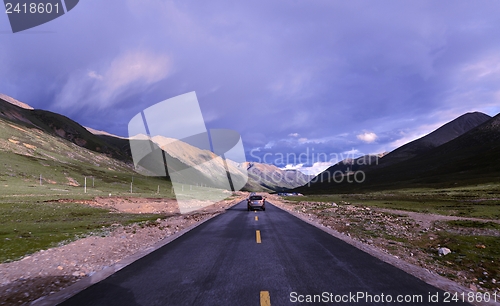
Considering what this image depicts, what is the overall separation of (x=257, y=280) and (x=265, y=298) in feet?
4.12

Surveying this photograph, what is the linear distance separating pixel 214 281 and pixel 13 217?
2814 cm

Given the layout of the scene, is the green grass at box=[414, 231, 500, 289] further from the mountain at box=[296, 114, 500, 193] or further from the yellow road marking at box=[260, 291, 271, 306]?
→ the mountain at box=[296, 114, 500, 193]

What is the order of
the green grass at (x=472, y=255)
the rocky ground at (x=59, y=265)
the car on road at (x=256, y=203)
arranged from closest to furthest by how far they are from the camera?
1. the rocky ground at (x=59, y=265)
2. the green grass at (x=472, y=255)
3. the car on road at (x=256, y=203)

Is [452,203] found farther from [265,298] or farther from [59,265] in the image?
[59,265]

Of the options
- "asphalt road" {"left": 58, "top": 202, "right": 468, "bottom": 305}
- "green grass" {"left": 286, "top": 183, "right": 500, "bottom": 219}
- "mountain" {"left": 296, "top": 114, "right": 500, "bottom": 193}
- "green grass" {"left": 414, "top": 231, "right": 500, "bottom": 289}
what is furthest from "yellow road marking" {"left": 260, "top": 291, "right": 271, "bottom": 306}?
"mountain" {"left": 296, "top": 114, "right": 500, "bottom": 193}

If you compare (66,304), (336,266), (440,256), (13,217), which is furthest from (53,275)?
(13,217)

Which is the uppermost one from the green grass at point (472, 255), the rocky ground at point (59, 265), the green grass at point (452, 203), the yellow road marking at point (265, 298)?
A: the yellow road marking at point (265, 298)

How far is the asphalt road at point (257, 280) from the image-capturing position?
5.93m

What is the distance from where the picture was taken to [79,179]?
9631 cm

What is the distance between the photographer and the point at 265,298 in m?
5.82

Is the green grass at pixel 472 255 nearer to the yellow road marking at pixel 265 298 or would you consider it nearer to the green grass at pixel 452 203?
the yellow road marking at pixel 265 298

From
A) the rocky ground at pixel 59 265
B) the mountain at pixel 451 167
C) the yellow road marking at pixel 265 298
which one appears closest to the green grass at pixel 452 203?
the yellow road marking at pixel 265 298

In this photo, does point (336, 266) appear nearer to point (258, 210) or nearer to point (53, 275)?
point (53, 275)

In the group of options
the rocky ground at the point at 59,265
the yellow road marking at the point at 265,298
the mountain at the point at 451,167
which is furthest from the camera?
the mountain at the point at 451,167
